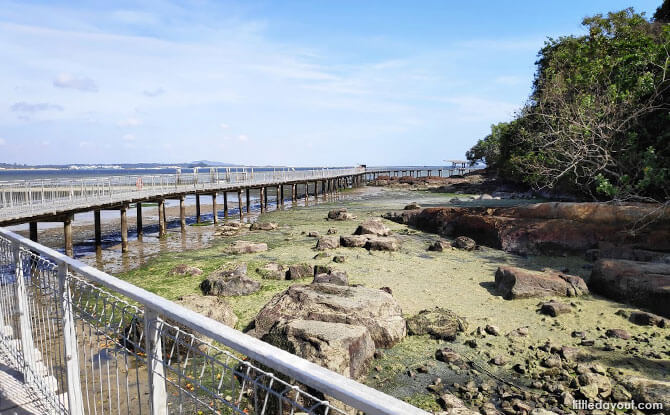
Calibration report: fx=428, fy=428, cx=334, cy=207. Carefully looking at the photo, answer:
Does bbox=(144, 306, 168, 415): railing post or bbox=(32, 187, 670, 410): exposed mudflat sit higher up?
bbox=(144, 306, 168, 415): railing post

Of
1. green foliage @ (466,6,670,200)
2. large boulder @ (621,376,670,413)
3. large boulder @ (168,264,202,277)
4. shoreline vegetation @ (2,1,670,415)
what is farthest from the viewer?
green foliage @ (466,6,670,200)

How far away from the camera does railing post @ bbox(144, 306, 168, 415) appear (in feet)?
8.43

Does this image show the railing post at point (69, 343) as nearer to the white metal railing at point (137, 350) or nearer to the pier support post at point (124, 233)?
the white metal railing at point (137, 350)

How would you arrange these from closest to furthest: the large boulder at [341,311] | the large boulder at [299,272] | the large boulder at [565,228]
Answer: the large boulder at [341,311], the large boulder at [299,272], the large boulder at [565,228]

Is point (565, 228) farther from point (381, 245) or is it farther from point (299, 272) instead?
point (299, 272)

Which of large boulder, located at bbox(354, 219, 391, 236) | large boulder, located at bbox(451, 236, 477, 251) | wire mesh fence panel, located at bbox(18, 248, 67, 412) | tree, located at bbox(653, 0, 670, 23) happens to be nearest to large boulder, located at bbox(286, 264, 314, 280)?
large boulder, located at bbox(354, 219, 391, 236)

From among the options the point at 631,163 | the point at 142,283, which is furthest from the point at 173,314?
the point at 631,163

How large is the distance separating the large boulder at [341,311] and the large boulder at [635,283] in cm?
636

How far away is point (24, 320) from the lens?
475cm

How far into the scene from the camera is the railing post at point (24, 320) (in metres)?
4.55

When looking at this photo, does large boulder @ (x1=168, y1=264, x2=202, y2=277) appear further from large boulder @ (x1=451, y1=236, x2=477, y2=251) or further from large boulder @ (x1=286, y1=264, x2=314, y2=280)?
large boulder @ (x1=451, y1=236, x2=477, y2=251)

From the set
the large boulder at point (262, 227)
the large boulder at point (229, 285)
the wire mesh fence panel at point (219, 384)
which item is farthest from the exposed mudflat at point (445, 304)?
the large boulder at point (262, 227)

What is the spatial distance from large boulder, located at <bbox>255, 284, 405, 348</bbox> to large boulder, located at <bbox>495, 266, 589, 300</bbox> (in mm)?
3988

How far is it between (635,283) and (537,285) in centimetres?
233
